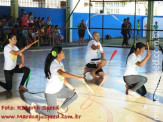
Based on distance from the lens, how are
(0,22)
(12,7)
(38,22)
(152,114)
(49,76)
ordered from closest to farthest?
(49,76)
(152,114)
(0,22)
(38,22)
(12,7)

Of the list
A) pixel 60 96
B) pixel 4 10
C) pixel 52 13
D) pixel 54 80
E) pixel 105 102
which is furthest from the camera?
pixel 52 13

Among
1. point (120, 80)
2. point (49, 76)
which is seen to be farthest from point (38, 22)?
point (49, 76)

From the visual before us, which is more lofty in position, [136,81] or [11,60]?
[11,60]

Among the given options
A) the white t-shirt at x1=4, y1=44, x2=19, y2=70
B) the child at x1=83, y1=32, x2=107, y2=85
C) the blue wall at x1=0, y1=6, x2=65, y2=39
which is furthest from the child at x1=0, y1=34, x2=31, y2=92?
the blue wall at x1=0, y1=6, x2=65, y2=39

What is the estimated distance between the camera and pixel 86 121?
18.2 ft

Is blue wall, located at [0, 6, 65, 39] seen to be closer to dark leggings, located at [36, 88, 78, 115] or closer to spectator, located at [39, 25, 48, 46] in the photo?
spectator, located at [39, 25, 48, 46]

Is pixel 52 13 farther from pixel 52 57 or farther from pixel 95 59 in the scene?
pixel 52 57

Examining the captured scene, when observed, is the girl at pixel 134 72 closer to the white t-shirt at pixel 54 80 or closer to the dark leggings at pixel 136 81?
the dark leggings at pixel 136 81

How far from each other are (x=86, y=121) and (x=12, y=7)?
55.2 feet

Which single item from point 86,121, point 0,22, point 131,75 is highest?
point 0,22

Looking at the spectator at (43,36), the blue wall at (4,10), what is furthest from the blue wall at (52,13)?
the spectator at (43,36)

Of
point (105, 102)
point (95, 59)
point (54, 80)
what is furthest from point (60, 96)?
point (95, 59)

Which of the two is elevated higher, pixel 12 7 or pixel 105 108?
pixel 12 7

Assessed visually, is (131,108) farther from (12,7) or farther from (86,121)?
(12,7)
